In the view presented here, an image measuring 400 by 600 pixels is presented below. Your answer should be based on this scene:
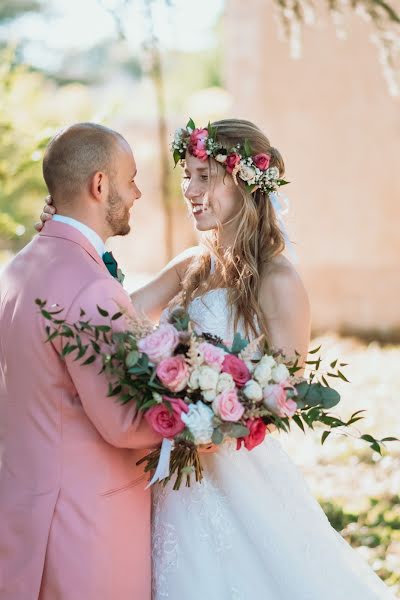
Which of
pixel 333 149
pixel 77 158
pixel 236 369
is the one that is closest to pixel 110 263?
pixel 77 158

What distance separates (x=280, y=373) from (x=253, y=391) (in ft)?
0.37

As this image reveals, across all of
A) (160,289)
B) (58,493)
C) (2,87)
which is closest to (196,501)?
(58,493)

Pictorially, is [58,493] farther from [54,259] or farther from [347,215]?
[347,215]

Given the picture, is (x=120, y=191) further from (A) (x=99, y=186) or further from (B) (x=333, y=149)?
(B) (x=333, y=149)

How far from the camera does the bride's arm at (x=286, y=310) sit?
11.1 feet

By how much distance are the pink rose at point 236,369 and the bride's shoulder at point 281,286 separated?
0.69 meters

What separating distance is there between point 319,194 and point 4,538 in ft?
34.7

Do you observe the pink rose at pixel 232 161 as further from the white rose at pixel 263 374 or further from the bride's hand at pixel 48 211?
the white rose at pixel 263 374

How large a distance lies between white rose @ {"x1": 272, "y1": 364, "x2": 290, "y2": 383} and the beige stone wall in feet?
33.4

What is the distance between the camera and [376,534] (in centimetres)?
600

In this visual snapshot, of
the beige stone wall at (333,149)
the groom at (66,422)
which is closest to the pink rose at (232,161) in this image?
the groom at (66,422)

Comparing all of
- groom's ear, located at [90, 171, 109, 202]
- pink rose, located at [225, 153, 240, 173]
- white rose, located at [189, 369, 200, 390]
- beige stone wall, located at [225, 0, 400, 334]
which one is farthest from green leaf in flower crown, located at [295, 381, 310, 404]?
beige stone wall, located at [225, 0, 400, 334]

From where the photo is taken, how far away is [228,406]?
106 inches

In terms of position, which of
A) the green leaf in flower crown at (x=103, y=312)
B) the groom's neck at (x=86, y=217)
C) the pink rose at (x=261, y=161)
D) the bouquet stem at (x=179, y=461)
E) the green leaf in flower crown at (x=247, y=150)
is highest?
the green leaf in flower crown at (x=247, y=150)
